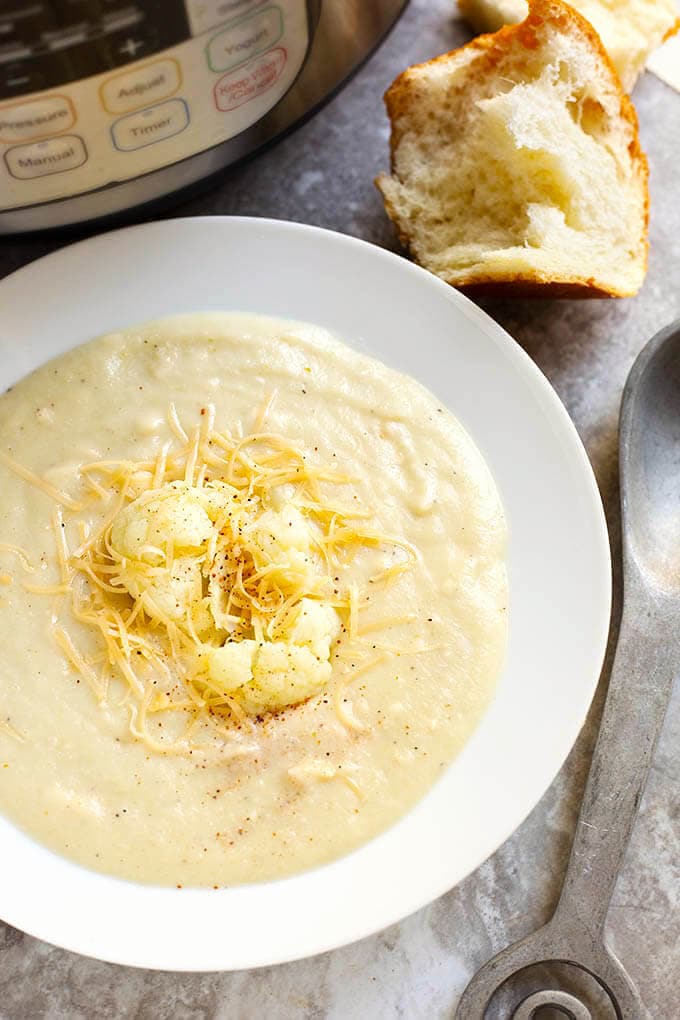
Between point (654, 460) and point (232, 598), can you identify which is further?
point (654, 460)

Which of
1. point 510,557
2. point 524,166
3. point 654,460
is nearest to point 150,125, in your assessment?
point 524,166

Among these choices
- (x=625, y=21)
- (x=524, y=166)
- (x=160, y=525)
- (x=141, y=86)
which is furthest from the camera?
(x=625, y=21)

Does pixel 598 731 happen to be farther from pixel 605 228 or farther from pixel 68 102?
pixel 68 102

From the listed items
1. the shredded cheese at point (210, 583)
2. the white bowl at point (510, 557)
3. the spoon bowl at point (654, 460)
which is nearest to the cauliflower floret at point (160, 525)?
the shredded cheese at point (210, 583)

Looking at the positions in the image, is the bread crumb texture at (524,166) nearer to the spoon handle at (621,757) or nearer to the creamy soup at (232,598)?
the creamy soup at (232,598)

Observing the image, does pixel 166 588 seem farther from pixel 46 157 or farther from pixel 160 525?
Answer: pixel 46 157

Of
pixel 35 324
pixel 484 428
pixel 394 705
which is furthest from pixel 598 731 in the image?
pixel 35 324

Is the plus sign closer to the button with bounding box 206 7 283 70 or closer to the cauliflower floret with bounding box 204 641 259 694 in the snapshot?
the button with bounding box 206 7 283 70
